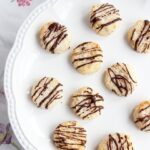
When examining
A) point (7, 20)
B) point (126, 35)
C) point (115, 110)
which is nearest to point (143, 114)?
point (115, 110)

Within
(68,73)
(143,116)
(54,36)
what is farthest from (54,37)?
(143,116)

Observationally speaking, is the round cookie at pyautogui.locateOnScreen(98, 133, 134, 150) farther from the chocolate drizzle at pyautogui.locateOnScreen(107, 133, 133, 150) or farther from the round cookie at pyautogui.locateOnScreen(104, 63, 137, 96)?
the round cookie at pyautogui.locateOnScreen(104, 63, 137, 96)

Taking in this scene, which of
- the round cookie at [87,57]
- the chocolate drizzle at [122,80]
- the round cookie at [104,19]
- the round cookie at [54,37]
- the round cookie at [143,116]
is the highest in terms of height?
the round cookie at [104,19]

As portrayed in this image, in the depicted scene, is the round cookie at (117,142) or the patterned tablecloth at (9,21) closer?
the round cookie at (117,142)

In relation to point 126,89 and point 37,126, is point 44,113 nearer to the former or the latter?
point 37,126

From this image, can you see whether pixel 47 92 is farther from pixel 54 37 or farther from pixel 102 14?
pixel 102 14

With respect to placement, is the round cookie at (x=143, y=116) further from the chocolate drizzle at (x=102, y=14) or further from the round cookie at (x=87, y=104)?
the chocolate drizzle at (x=102, y=14)

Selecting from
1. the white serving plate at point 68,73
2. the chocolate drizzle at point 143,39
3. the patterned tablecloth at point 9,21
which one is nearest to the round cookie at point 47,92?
the white serving plate at point 68,73
